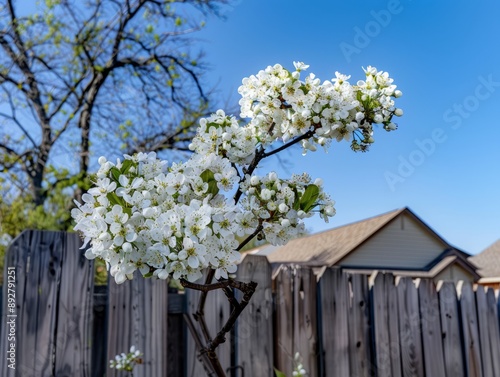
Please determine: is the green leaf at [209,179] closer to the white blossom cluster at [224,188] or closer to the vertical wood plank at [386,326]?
the white blossom cluster at [224,188]

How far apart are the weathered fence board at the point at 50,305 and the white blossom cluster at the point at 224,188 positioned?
4.68ft

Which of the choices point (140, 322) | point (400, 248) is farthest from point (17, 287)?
point (400, 248)

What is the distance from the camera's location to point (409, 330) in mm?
3271

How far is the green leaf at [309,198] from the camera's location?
1.30 m

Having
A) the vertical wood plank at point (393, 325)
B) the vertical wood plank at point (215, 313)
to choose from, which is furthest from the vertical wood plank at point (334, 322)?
the vertical wood plank at point (215, 313)

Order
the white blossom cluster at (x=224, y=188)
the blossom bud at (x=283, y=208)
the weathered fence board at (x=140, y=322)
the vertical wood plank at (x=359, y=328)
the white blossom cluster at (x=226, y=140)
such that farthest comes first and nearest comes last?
1. the vertical wood plank at (x=359, y=328)
2. the weathered fence board at (x=140, y=322)
3. the white blossom cluster at (x=226, y=140)
4. the blossom bud at (x=283, y=208)
5. the white blossom cluster at (x=224, y=188)

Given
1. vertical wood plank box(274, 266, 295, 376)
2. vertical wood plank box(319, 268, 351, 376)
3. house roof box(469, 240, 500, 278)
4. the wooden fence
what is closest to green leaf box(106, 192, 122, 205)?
the wooden fence

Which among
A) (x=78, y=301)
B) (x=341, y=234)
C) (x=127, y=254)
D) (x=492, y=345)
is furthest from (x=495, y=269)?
(x=127, y=254)

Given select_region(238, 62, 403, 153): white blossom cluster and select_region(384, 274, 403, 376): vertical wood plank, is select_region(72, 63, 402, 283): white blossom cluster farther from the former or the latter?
select_region(384, 274, 403, 376): vertical wood plank

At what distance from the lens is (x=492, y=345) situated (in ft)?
12.0

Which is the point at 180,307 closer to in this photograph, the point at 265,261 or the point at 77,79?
the point at 265,261

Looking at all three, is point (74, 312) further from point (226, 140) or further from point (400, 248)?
point (400, 248)

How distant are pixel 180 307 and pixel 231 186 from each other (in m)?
1.68

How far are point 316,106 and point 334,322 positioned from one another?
6.32 feet
